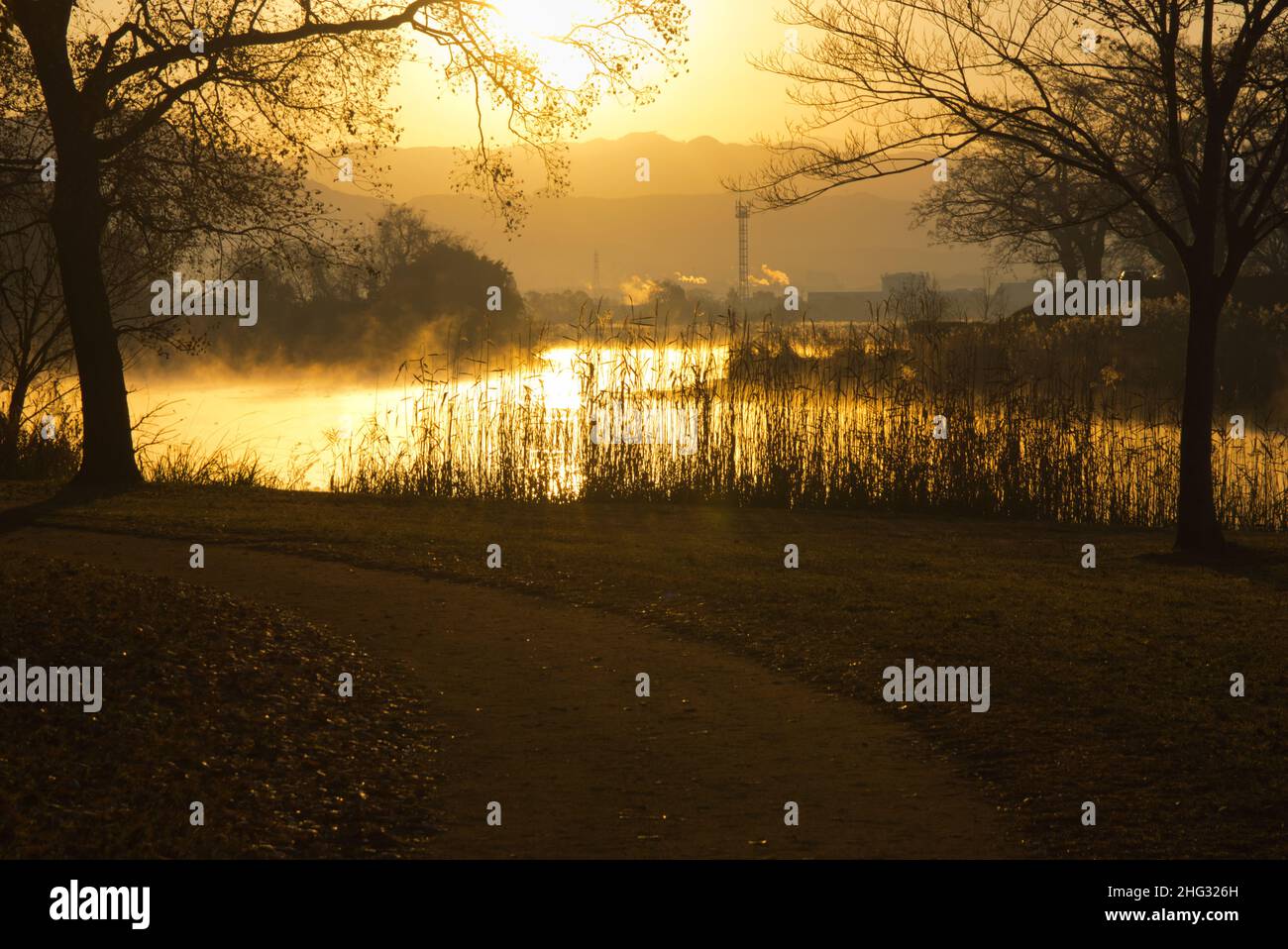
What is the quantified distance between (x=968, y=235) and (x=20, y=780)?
5573cm

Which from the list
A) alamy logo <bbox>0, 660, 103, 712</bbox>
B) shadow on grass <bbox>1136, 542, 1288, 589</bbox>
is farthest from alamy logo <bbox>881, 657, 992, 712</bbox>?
shadow on grass <bbox>1136, 542, 1288, 589</bbox>

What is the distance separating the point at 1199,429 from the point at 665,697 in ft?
27.0

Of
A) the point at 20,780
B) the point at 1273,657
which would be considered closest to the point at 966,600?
the point at 1273,657

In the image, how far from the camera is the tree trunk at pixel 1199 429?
45.6 ft

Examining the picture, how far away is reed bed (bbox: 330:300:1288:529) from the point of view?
1756 centimetres

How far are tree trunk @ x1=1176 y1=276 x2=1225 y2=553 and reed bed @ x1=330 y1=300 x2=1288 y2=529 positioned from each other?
3.01 meters

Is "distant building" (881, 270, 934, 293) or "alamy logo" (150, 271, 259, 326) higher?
"distant building" (881, 270, 934, 293)

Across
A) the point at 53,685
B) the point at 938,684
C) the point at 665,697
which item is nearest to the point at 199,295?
the point at 53,685

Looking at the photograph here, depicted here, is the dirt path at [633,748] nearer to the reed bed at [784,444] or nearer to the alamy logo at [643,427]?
the reed bed at [784,444]

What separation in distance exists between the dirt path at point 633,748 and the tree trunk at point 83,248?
8.46 metres

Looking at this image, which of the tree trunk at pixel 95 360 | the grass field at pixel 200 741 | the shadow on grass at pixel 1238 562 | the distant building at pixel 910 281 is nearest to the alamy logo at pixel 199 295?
the tree trunk at pixel 95 360
